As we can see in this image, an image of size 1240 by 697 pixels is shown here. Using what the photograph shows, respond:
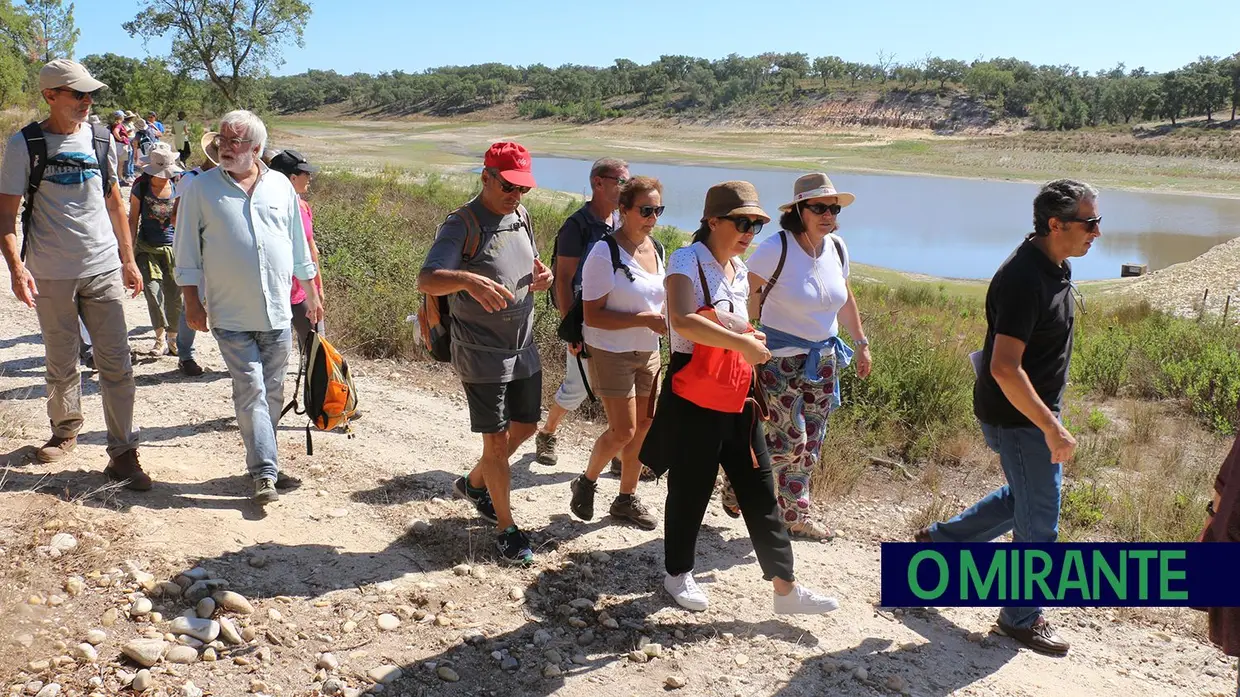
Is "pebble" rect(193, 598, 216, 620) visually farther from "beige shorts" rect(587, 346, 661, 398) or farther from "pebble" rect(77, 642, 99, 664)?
"beige shorts" rect(587, 346, 661, 398)

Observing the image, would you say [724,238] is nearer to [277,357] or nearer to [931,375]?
[277,357]

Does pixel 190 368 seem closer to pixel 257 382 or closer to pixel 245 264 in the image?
pixel 257 382

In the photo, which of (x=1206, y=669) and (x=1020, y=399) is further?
(x=1206, y=669)

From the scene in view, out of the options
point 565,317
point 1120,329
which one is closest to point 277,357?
point 565,317

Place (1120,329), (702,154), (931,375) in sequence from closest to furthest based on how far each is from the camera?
(931,375)
(1120,329)
(702,154)

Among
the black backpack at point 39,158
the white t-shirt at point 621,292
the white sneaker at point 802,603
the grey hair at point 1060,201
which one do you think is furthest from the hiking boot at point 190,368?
the grey hair at point 1060,201

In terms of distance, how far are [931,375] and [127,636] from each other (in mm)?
5903

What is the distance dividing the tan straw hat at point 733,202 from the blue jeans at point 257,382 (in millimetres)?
2083

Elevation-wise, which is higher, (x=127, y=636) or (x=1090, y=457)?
(x=127, y=636)

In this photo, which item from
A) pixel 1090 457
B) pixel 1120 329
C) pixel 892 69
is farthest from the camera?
pixel 892 69

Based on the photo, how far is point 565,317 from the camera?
4.66 meters

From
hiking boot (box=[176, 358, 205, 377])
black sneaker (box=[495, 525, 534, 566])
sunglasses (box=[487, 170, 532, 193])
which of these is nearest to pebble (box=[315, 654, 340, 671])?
black sneaker (box=[495, 525, 534, 566])

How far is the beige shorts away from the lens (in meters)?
4.47

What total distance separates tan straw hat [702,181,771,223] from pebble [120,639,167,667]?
249cm
